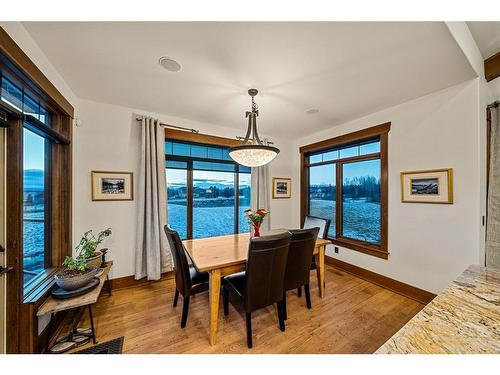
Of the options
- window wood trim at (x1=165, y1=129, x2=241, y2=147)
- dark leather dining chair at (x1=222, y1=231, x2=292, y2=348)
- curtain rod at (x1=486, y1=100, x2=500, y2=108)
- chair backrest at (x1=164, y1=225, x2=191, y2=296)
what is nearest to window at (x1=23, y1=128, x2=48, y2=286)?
chair backrest at (x1=164, y1=225, x2=191, y2=296)

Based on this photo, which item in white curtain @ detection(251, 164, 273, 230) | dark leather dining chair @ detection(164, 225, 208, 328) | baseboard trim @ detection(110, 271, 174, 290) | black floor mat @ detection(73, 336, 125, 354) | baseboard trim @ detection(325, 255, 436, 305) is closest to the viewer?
black floor mat @ detection(73, 336, 125, 354)

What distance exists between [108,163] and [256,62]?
234 centimetres

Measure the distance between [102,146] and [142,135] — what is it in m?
0.52

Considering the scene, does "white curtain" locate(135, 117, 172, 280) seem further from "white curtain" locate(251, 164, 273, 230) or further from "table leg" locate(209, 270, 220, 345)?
"white curtain" locate(251, 164, 273, 230)

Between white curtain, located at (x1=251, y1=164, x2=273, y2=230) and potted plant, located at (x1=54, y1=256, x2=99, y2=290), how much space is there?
2573 millimetres

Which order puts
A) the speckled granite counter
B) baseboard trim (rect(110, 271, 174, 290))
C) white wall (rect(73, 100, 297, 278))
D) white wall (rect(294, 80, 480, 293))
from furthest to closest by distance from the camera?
1. baseboard trim (rect(110, 271, 174, 290))
2. white wall (rect(73, 100, 297, 278))
3. white wall (rect(294, 80, 480, 293))
4. the speckled granite counter

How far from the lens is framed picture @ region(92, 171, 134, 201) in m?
2.49

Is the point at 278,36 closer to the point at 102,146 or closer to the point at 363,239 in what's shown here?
the point at 102,146

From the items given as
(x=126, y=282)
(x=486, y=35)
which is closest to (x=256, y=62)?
(x=486, y=35)

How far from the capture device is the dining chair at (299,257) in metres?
1.82

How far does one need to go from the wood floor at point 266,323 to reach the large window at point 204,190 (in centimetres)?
115

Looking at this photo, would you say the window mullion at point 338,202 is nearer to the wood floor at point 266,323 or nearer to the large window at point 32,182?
the wood floor at point 266,323
